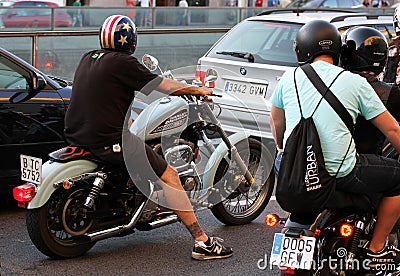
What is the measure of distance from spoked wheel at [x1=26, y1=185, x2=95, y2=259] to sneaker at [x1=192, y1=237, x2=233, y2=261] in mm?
785

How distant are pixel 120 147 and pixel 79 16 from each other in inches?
438

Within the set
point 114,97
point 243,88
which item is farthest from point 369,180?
point 243,88

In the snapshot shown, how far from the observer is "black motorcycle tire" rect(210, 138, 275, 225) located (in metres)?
7.06

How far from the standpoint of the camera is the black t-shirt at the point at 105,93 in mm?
5941

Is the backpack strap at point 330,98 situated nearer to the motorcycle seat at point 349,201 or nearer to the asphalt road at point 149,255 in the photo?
the motorcycle seat at point 349,201

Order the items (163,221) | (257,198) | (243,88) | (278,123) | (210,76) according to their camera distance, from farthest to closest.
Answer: (243,88) → (257,198) → (210,76) → (163,221) → (278,123)

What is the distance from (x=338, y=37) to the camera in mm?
4949

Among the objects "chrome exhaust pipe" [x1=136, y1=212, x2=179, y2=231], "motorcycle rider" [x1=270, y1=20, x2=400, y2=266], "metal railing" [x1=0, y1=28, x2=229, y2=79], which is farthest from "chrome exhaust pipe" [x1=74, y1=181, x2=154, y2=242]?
"metal railing" [x1=0, y1=28, x2=229, y2=79]

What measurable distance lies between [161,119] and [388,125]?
2.19 meters

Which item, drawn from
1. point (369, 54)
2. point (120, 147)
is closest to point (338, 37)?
point (369, 54)

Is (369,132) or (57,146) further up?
(369,132)

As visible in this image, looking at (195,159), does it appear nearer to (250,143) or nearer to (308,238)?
(250,143)

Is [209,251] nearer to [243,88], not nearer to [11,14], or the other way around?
[243,88]

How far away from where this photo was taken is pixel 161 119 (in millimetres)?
6520
